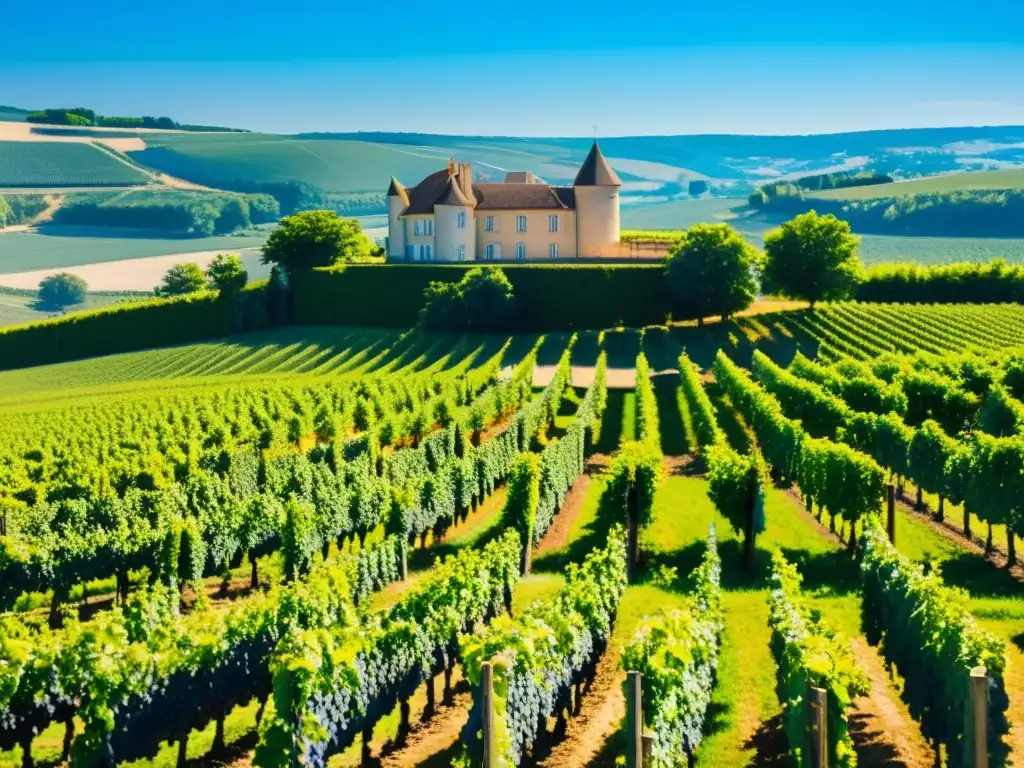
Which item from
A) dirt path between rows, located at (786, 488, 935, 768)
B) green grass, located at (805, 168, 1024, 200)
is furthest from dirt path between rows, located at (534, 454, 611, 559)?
green grass, located at (805, 168, 1024, 200)

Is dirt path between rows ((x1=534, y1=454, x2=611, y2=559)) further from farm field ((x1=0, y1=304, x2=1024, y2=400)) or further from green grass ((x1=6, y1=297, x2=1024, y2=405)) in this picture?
green grass ((x1=6, y1=297, x2=1024, y2=405))

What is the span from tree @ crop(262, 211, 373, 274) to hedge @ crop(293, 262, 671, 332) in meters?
5.82

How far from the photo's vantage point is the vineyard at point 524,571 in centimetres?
1631

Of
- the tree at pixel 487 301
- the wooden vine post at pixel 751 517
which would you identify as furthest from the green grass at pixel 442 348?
the wooden vine post at pixel 751 517

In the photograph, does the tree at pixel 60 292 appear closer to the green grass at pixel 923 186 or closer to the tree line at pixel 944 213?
→ the tree line at pixel 944 213

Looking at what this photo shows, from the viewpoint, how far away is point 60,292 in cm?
15950

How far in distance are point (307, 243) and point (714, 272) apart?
3534 cm

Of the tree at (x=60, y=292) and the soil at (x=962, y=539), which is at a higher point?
the tree at (x=60, y=292)

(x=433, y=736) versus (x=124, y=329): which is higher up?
(x=124, y=329)

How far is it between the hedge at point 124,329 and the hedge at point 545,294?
30.1 ft

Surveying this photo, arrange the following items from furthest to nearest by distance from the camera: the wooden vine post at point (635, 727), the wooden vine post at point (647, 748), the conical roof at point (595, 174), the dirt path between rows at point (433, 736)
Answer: the conical roof at point (595, 174) < the dirt path between rows at point (433, 736) < the wooden vine post at point (647, 748) < the wooden vine post at point (635, 727)

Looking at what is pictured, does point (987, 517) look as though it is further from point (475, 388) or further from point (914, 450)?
point (475, 388)

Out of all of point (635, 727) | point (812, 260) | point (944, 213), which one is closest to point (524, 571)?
point (635, 727)

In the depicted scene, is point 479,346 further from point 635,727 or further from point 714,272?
point 635,727
